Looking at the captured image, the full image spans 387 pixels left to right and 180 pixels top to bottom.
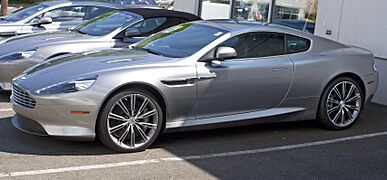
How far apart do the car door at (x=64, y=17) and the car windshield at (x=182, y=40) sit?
4143 millimetres

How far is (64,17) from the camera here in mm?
10695

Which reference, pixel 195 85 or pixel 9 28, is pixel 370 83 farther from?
pixel 9 28

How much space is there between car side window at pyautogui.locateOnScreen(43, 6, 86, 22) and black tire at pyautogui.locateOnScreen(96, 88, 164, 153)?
569 cm

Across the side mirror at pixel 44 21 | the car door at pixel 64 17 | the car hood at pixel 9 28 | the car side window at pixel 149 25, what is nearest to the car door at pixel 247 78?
the car side window at pixel 149 25

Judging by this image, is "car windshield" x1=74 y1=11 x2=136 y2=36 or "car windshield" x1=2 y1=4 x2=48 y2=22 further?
"car windshield" x1=2 y1=4 x2=48 y2=22

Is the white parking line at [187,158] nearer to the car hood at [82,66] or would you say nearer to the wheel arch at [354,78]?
the wheel arch at [354,78]

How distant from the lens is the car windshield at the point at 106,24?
8617 millimetres

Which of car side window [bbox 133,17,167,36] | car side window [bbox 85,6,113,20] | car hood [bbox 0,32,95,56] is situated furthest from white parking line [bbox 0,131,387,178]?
car side window [bbox 85,6,113,20]

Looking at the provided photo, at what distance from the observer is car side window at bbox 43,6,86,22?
10.6 metres

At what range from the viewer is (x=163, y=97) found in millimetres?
5598

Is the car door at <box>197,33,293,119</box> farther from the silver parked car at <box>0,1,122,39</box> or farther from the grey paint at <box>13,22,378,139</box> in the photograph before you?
the silver parked car at <box>0,1,122,39</box>

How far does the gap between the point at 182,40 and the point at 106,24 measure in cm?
280

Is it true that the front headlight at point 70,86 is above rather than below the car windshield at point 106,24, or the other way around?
below

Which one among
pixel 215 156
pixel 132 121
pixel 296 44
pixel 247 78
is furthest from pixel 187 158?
pixel 296 44
